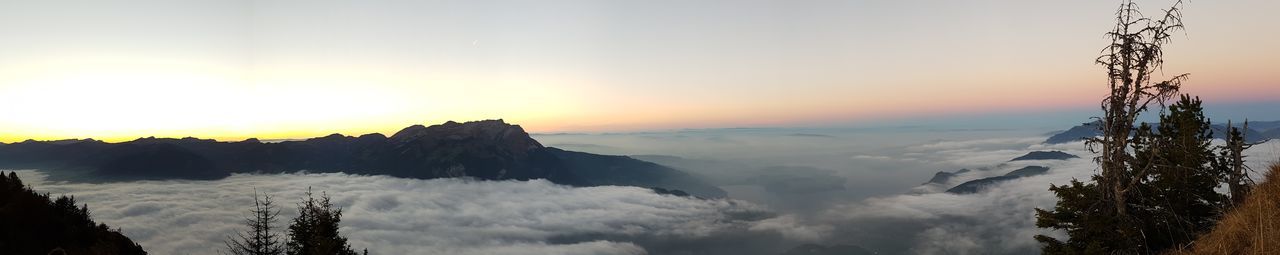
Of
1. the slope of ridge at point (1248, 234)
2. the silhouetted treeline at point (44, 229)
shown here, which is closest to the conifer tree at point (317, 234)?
the silhouetted treeline at point (44, 229)

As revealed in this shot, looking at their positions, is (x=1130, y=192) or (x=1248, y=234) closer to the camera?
(x=1248, y=234)

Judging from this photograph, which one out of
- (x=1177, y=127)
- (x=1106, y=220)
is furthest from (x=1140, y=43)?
(x=1177, y=127)

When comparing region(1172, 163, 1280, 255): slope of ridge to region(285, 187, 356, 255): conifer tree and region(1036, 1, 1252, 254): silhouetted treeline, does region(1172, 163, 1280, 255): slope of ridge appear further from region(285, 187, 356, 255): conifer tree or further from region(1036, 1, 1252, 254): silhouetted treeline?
region(285, 187, 356, 255): conifer tree

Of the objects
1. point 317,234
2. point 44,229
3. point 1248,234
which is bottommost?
point 317,234

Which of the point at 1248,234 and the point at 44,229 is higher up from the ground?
the point at 1248,234

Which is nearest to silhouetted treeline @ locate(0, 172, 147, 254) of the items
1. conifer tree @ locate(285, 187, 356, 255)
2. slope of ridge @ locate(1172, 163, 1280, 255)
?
conifer tree @ locate(285, 187, 356, 255)

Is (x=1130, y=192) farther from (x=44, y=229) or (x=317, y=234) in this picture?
(x=44, y=229)

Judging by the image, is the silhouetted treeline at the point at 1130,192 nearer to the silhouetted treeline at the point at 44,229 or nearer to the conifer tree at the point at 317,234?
the conifer tree at the point at 317,234

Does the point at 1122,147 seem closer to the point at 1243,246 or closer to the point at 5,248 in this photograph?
the point at 1243,246

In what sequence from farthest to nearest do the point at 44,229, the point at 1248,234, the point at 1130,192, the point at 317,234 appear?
1. the point at 44,229
2. the point at 317,234
3. the point at 1130,192
4. the point at 1248,234

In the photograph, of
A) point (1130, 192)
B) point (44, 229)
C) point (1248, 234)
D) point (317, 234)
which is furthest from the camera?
point (44, 229)

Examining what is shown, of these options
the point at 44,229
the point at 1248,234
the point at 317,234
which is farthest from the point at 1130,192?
the point at 44,229
